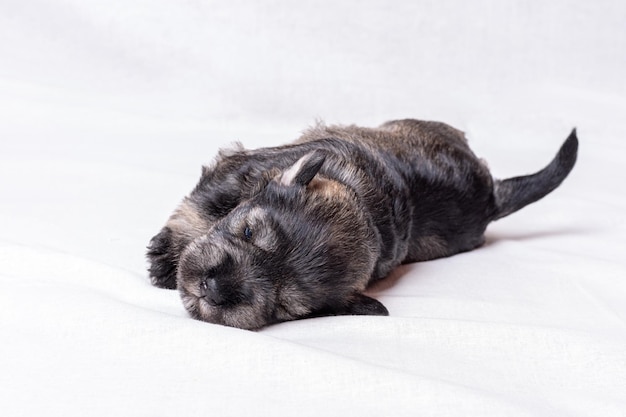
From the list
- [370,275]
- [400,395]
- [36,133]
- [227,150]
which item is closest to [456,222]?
[370,275]

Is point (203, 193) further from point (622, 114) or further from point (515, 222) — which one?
point (622, 114)

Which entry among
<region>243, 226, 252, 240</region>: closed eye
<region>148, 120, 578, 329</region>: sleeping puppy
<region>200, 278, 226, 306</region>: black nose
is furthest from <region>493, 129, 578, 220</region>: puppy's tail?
<region>200, 278, 226, 306</region>: black nose

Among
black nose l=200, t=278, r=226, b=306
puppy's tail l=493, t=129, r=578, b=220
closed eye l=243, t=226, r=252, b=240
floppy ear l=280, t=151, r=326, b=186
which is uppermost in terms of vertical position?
floppy ear l=280, t=151, r=326, b=186

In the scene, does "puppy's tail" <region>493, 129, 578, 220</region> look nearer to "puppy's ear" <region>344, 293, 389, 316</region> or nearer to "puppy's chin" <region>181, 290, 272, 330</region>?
"puppy's ear" <region>344, 293, 389, 316</region>

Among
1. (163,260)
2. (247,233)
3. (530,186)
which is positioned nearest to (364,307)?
(247,233)

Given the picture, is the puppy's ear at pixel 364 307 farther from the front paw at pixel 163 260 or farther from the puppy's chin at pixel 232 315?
the front paw at pixel 163 260

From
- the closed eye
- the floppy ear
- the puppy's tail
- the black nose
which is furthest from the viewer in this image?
the puppy's tail
